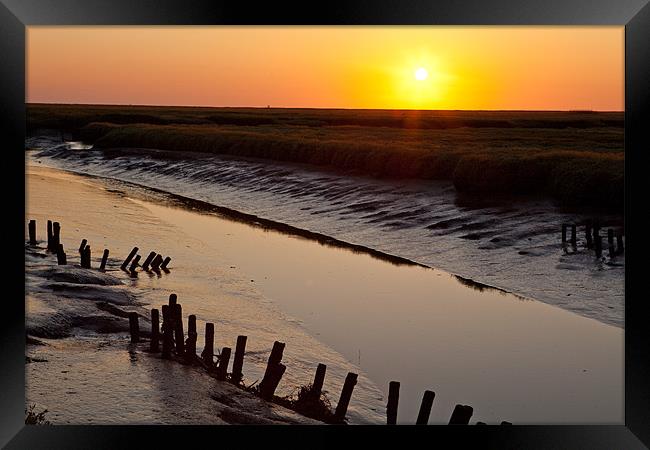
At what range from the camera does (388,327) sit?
51.6ft

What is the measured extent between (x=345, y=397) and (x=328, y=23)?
4.26m

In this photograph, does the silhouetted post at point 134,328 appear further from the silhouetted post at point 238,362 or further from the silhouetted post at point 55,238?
the silhouetted post at point 55,238

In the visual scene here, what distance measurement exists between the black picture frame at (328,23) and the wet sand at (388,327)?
2998 mm

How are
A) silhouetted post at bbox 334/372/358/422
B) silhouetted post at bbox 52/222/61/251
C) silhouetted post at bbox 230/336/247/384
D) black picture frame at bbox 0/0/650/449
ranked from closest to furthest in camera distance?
1. black picture frame at bbox 0/0/650/449
2. silhouetted post at bbox 334/372/358/422
3. silhouetted post at bbox 230/336/247/384
4. silhouetted post at bbox 52/222/61/251

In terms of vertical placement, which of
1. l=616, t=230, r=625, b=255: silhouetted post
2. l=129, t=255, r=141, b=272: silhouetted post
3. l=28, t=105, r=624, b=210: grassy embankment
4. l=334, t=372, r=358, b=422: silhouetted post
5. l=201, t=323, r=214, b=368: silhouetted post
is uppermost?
l=28, t=105, r=624, b=210: grassy embankment

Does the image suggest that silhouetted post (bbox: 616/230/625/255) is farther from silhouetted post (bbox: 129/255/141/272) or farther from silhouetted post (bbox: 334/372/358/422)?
silhouetted post (bbox: 334/372/358/422)

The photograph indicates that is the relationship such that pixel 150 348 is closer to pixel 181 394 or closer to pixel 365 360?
pixel 181 394

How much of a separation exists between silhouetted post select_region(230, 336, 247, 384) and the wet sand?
0.38 m

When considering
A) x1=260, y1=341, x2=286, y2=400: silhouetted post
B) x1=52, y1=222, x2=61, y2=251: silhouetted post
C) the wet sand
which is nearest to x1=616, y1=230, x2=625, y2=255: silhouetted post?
the wet sand

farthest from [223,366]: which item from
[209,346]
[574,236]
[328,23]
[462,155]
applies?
[462,155]

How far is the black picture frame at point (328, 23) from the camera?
7.17m

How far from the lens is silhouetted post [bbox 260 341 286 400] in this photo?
32.7 ft

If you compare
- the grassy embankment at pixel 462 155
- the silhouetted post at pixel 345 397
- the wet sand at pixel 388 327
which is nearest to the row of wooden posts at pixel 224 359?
the silhouetted post at pixel 345 397
